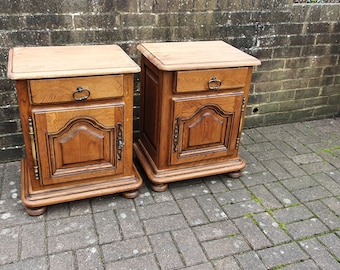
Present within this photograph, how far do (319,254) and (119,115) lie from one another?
150 centimetres

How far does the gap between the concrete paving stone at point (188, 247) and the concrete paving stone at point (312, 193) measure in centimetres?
95

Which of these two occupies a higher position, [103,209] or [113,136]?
[113,136]

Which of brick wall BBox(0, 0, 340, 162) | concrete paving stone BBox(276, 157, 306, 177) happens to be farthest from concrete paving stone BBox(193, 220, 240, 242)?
brick wall BBox(0, 0, 340, 162)

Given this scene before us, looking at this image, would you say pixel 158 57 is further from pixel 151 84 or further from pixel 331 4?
pixel 331 4

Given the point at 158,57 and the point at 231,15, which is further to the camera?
the point at 231,15

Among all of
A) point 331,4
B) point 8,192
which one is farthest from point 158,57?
point 331,4

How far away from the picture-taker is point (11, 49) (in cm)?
241

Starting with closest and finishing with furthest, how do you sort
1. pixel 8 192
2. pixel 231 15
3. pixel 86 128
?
pixel 86 128
pixel 8 192
pixel 231 15

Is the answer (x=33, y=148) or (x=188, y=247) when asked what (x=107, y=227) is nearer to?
(x=188, y=247)

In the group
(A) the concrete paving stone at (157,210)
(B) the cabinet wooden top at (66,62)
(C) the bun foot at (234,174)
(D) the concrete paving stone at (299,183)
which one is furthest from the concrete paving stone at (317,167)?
(B) the cabinet wooden top at (66,62)

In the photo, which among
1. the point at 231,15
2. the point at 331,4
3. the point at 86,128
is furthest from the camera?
the point at 331,4

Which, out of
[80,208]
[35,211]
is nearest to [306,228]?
[80,208]

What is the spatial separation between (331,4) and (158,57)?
2.04m

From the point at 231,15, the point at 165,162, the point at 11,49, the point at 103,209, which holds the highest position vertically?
the point at 231,15
